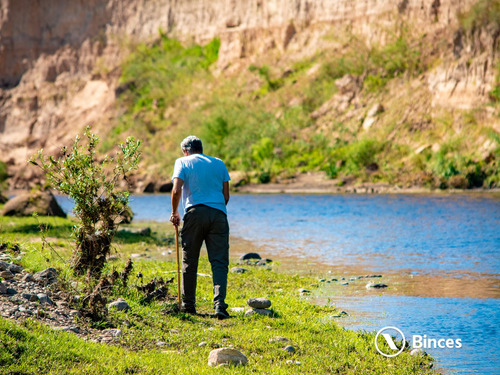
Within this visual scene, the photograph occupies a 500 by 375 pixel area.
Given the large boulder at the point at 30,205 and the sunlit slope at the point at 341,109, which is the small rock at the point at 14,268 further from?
the sunlit slope at the point at 341,109

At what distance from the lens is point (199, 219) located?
8.16 m

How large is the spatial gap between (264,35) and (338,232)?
59.9m

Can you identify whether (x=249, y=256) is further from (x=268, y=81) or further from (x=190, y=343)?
(x=268, y=81)

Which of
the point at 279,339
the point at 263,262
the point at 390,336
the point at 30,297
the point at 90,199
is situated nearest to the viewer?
the point at 279,339

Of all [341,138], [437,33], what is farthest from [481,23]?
[341,138]

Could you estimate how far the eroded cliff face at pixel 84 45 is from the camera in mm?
78875

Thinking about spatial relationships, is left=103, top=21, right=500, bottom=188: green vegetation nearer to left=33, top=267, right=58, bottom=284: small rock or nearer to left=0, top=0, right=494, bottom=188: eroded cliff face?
left=0, top=0, right=494, bottom=188: eroded cliff face

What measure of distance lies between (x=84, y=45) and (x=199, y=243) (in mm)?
88046

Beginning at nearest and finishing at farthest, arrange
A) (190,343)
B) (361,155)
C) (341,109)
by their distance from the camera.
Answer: (190,343) → (361,155) → (341,109)

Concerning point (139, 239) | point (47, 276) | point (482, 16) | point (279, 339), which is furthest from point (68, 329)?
point (482, 16)

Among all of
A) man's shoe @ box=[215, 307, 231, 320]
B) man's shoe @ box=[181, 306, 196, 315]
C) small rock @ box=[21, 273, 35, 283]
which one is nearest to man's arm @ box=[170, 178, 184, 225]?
man's shoe @ box=[181, 306, 196, 315]

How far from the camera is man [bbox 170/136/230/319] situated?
8188 mm

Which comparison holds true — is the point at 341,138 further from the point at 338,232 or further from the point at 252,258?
the point at 252,258

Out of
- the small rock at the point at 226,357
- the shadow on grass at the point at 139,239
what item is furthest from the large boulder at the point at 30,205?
the small rock at the point at 226,357
